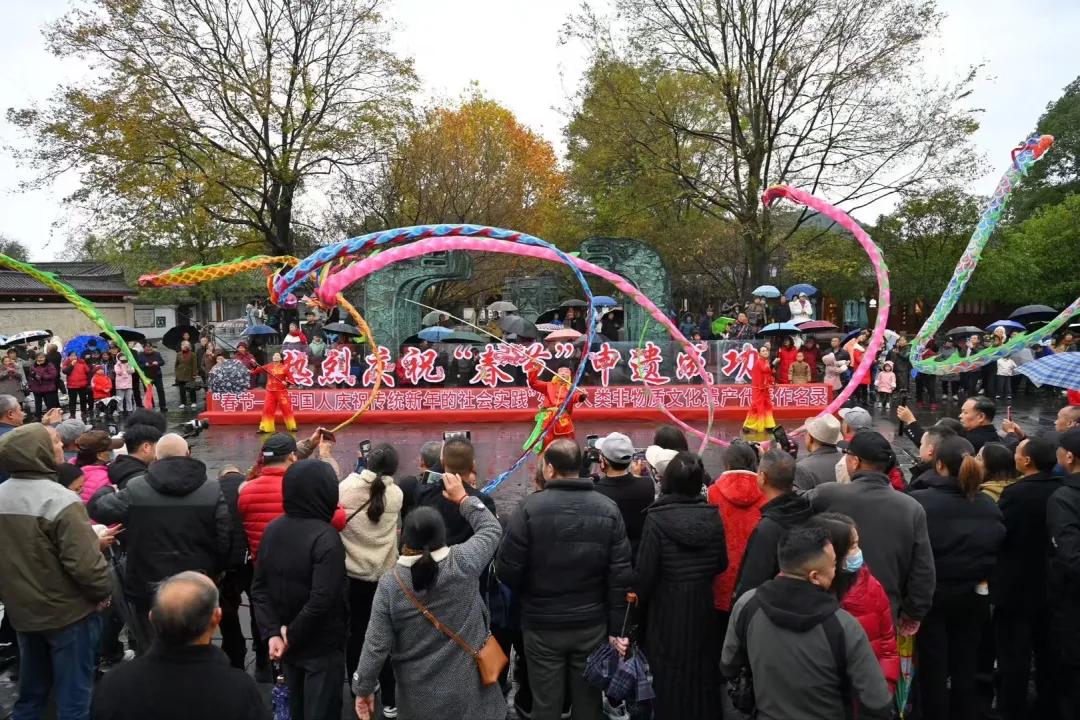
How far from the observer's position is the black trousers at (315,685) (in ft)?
11.9

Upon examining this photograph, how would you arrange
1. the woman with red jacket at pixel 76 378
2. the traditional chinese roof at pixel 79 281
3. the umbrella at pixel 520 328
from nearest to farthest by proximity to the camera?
1. the woman with red jacket at pixel 76 378
2. the umbrella at pixel 520 328
3. the traditional chinese roof at pixel 79 281

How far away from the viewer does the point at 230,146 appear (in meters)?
22.4

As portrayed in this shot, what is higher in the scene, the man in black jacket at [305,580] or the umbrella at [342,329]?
the umbrella at [342,329]

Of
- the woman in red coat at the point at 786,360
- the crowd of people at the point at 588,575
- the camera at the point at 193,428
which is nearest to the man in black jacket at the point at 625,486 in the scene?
the crowd of people at the point at 588,575

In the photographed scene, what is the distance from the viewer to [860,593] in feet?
10.4

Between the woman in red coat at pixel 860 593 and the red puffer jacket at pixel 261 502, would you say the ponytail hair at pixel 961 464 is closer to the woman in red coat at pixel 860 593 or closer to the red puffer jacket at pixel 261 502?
the woman in red coat at pixel 860 593

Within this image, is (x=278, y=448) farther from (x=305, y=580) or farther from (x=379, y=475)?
(x=305, y=580)

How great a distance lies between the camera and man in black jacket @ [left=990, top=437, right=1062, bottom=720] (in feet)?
13.7

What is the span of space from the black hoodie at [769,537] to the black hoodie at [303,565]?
1820 mm

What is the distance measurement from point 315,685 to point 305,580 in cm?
57

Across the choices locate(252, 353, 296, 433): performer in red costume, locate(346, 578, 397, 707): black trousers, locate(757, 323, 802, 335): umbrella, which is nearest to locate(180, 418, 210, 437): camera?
locate(252, 353, 296, 433): performer in red costume

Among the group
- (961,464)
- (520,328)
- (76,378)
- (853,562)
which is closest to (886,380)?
(520,328)

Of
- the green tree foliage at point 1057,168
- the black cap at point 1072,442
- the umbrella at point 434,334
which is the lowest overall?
the black cap at point 1072,442

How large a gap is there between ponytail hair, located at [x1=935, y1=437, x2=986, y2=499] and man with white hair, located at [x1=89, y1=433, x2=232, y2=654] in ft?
12.3
